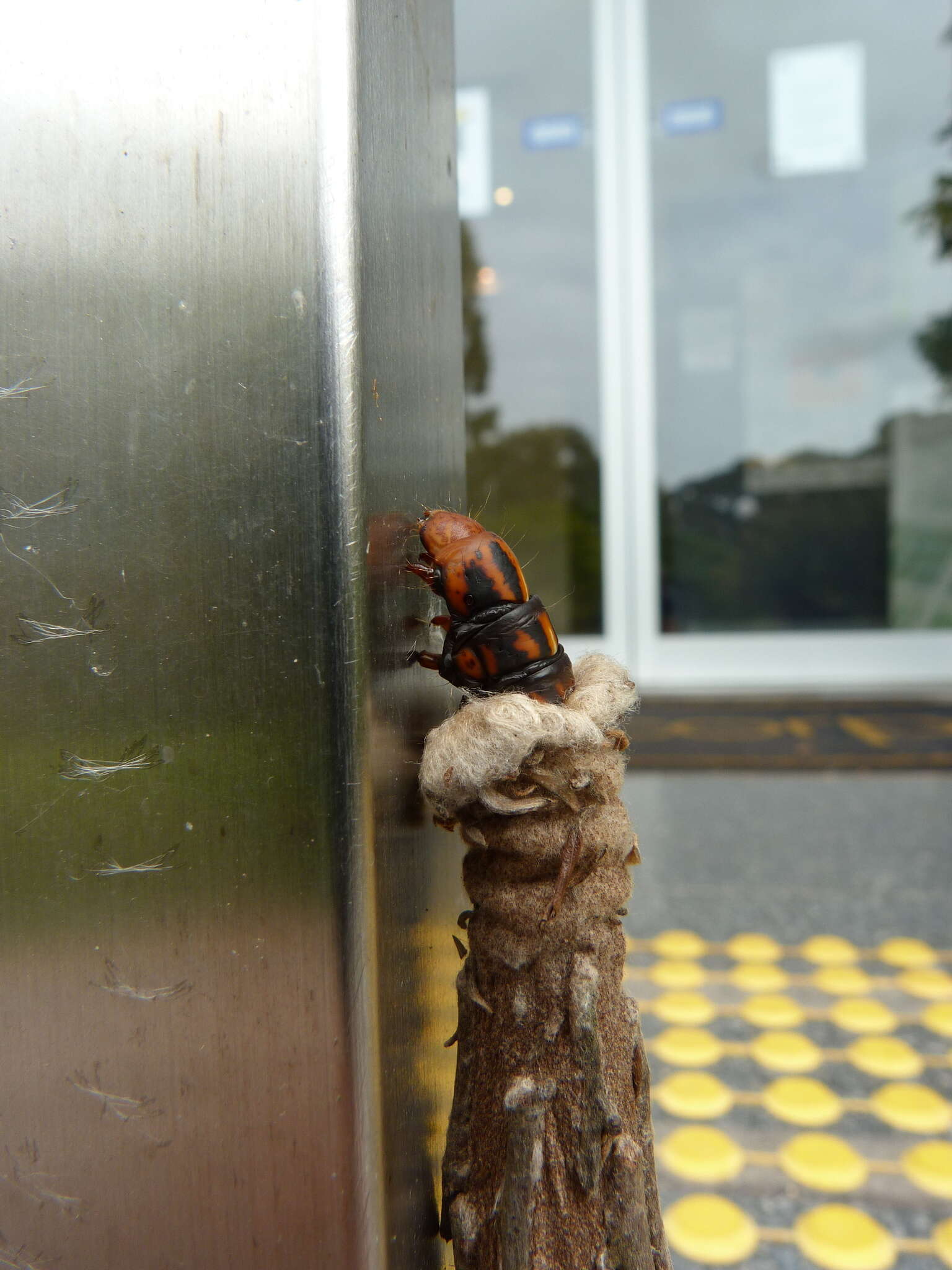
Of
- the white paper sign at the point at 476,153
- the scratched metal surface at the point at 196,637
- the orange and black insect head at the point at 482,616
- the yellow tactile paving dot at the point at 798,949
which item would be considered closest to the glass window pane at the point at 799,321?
the white paper sign at the point at 476,153

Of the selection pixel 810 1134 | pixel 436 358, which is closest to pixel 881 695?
pixel 810 1134

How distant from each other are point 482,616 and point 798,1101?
755mm

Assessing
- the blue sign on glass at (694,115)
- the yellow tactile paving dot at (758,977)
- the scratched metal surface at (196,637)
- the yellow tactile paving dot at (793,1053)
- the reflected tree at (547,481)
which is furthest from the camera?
the reflected tree at (547,481)

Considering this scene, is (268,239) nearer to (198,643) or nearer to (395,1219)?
(198,643)

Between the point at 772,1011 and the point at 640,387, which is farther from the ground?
the point at 640,387

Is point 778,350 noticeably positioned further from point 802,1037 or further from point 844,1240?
point 844,1240

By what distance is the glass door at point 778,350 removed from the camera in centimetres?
352

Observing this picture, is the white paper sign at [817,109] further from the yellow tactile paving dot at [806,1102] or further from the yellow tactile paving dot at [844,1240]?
the yellow tactile paving dot at [844,1240]

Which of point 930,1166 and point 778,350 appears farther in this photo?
point 778,350

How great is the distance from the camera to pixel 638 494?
3.72 m

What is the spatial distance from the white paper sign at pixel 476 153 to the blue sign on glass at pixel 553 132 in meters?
0.19

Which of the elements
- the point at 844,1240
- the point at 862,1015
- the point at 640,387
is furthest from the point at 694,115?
the point at 844,1240

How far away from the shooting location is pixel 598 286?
3730 mm

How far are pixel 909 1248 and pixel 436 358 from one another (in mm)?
797
